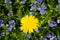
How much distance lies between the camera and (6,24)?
2.41m

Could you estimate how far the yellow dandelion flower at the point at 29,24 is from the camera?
2.32 meters

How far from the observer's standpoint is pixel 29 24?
2320 millimetres

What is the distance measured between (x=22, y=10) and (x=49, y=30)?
34cm

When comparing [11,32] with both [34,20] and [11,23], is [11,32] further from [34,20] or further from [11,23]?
[34,20]

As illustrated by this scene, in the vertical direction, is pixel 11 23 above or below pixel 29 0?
below

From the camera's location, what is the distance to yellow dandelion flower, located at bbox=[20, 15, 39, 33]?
91.4 inches

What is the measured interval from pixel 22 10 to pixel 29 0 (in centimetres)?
13

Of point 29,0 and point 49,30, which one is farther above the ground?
point 29,0

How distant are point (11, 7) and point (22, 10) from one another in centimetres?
12

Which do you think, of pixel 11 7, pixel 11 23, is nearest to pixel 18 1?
pixel 11 7

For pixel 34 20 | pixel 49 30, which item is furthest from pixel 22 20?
pixel 49 30

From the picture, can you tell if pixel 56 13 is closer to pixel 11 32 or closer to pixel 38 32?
pixel 38 32

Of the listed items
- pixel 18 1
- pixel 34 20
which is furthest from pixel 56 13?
pixel 18 1

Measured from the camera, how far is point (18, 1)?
2.47 meters
